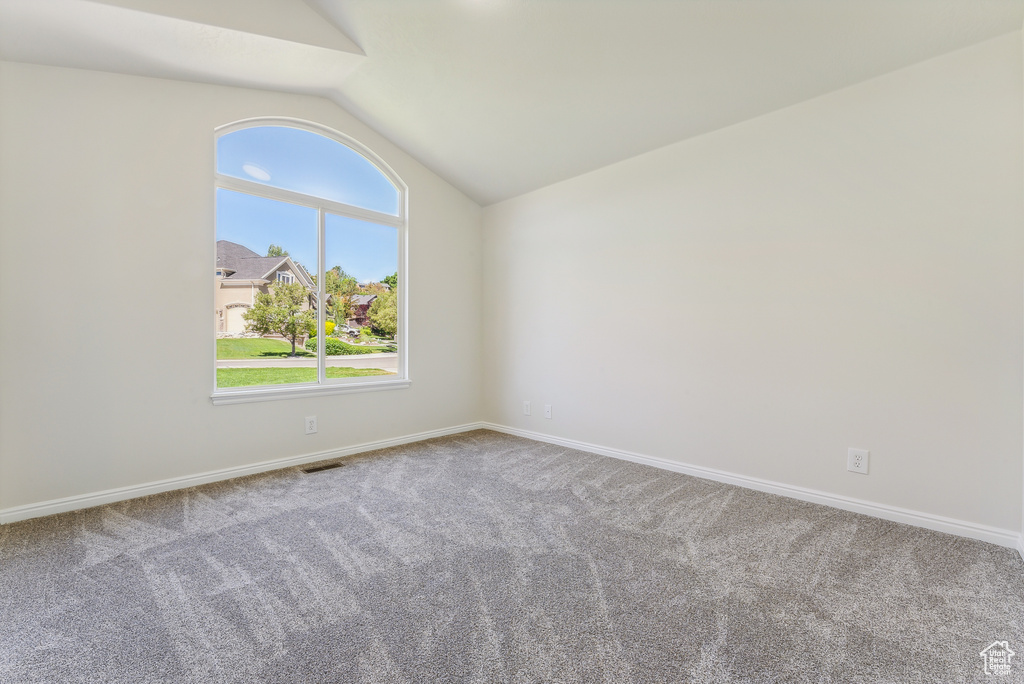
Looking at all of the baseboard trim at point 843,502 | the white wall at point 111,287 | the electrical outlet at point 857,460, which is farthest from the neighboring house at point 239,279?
the electrical outlet at point 857,460

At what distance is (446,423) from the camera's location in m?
4.10

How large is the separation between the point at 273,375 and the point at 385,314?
1.00 m

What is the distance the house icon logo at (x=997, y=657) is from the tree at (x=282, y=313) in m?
3.75

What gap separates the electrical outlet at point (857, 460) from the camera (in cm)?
229

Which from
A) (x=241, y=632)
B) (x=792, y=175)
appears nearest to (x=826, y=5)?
(x=792, y=175)

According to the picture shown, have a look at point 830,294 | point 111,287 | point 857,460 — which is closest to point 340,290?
point 111,287

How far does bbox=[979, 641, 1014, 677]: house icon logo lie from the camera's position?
1.22 metres

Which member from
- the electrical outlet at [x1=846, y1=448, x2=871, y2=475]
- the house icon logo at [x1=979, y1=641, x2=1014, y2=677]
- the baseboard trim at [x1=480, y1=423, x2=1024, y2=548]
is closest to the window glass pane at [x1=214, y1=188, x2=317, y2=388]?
the baseboard trim at [x1=480, y1=423, x2=1024, y2=548]

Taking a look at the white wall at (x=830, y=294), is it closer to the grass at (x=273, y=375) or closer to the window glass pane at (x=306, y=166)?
the window glass pane at (x=306, y=166)

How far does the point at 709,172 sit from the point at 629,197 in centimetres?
58

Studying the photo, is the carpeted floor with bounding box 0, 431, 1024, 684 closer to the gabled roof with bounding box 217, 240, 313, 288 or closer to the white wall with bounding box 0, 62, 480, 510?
the white wall with bounding box 0, 62, 480, 510

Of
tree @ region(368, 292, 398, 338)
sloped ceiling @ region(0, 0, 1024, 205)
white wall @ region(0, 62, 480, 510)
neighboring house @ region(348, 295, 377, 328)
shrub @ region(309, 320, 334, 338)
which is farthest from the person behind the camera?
tree @ region(368, 292, 398, 338)

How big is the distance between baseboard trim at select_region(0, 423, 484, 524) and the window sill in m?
0.44

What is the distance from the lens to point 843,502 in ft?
7.69
